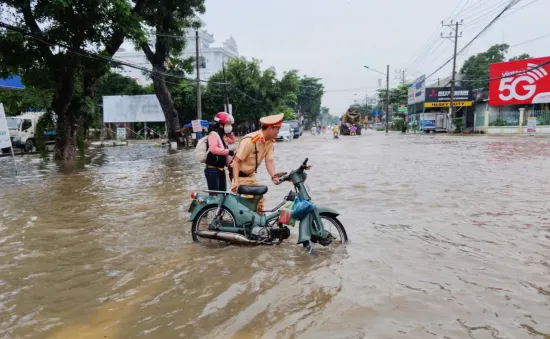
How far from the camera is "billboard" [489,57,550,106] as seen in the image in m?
33.4

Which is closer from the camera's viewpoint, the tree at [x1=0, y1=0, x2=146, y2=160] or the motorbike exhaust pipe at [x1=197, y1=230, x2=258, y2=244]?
the motorbike exhaust pipe at [x1=197, y1=230, x2=258, y2=244]

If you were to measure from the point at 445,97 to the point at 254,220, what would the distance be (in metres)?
42.0

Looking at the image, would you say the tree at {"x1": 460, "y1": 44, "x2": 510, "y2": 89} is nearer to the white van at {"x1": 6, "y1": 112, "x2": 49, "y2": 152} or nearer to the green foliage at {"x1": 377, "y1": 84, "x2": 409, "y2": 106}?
the green foliage at {"x1": 377, "y1": 84, "x2": 409, "y2": 106}

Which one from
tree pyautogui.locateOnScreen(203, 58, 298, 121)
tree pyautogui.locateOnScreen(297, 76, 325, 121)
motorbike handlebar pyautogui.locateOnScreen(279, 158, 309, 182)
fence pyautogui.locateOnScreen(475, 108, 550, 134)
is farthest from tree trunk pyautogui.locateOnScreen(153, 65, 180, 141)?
tree pyautogui.locateOnScreen(297, 76, 325, 121)

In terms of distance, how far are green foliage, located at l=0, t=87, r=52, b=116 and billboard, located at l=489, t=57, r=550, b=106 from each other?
31932 mm

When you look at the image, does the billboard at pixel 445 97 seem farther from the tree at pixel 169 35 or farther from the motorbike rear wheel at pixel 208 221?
the motorbike rear wheel at pixel 208 221

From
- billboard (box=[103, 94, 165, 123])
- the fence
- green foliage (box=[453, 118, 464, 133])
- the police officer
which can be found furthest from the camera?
green foliage (box=[453, 118, 464, 133])

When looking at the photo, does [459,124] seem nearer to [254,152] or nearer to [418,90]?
[418,90]

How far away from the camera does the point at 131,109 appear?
35.2 meters

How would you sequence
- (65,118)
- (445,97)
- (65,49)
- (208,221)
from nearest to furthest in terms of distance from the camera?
(208,221)
(65,49)
(65,118)
(445,97)

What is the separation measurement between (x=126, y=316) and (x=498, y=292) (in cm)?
304

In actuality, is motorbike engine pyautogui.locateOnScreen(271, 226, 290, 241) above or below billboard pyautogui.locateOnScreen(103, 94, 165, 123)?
below

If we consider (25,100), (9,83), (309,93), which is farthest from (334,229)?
(309,93)

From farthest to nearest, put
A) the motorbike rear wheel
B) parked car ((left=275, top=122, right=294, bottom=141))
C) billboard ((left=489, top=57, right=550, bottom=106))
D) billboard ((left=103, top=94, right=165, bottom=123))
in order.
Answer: billboard ((left=103, top=94, right=165, bottom=123)) → billboard ((left=489, top=57, right=550, bottom=106)) → parked car ((left=275, top=122, right=294, bottom=141)) → the motorbike rear wheel
